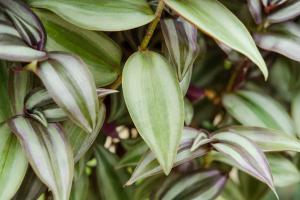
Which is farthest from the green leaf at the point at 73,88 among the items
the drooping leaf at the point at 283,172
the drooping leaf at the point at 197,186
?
the drooping leaf at the point at 283,172

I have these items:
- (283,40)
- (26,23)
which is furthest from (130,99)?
(283,40)

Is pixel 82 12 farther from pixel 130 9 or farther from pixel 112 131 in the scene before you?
pixel 112 131

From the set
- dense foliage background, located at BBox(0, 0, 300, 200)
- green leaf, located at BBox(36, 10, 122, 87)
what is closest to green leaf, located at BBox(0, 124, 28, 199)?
dense foliage background, located at BBox(0, 0, 300, 200)

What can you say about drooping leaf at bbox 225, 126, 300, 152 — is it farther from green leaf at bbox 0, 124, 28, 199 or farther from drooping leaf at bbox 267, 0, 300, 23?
green leaf at bbox 0, 124, 28, 199

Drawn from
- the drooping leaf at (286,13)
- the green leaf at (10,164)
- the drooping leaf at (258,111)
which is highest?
the drooping leaf at (286,13)

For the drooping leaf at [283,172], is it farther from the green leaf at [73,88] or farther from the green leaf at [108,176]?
the green leaf at [73,88]

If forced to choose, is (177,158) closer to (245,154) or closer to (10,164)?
(245,154)

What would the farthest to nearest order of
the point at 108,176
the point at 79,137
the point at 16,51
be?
the point at 108,176, the point at 79,137, the point at 16,51

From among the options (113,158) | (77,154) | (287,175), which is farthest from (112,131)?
(287,175)
